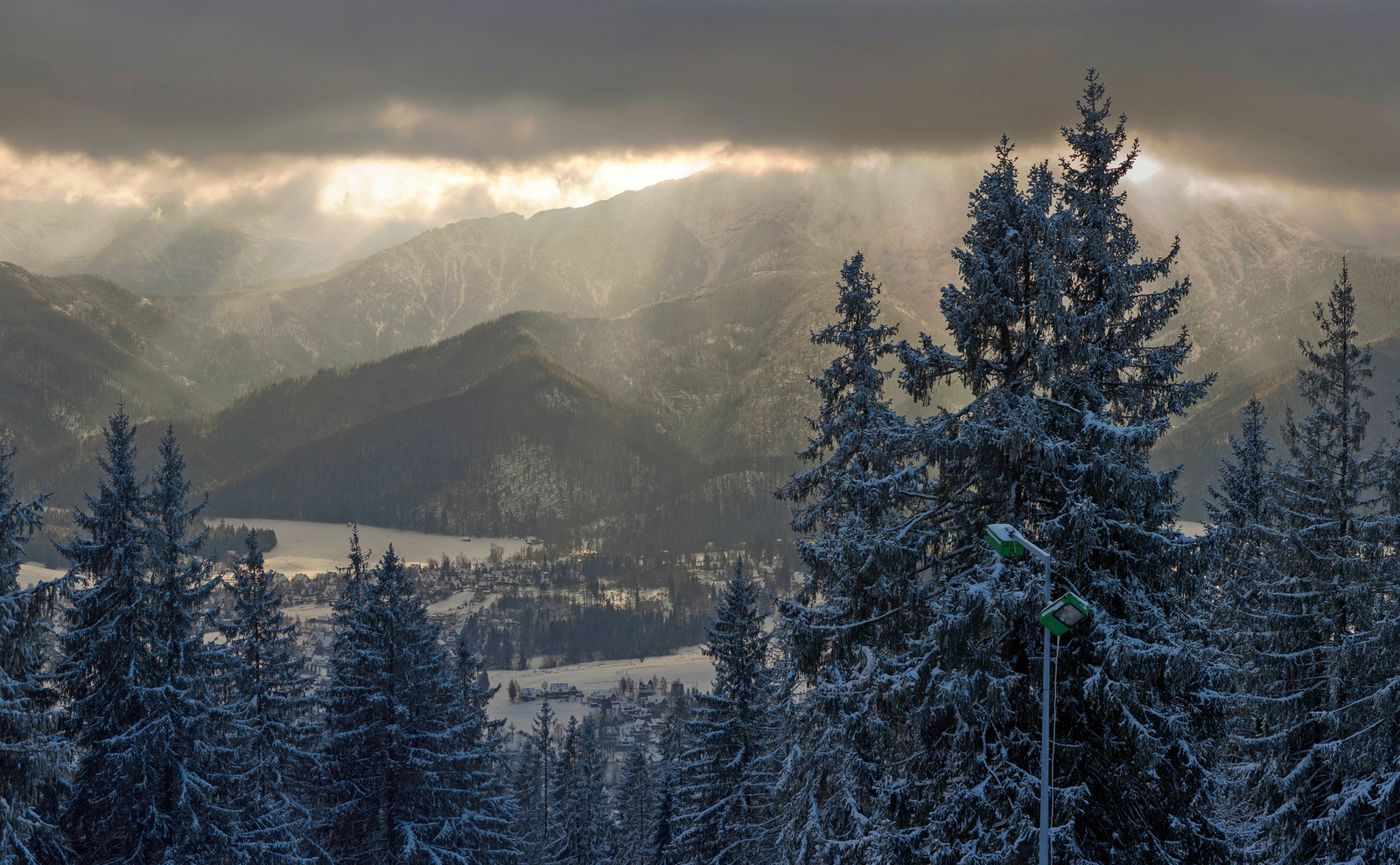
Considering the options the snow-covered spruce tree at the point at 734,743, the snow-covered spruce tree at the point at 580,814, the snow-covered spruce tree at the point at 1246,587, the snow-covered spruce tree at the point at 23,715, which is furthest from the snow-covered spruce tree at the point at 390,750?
the snow-covered spruce tree at the point at 1246,587

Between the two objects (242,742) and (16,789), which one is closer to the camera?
(16,789)

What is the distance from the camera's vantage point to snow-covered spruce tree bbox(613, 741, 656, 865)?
180 ft

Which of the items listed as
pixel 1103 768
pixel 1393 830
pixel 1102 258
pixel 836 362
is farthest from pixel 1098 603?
pixel 1393 830

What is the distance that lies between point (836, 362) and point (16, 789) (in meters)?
19.1

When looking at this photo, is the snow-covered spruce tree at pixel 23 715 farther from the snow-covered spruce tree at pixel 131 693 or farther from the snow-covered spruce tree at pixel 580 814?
the snow-covered spruce tree at pixel 580 814

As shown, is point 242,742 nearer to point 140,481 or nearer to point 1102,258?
point 140,481

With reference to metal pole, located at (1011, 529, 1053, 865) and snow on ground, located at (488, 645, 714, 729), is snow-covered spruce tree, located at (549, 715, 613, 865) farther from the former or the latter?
snow on ground, located at (488, 645, 714, 729)

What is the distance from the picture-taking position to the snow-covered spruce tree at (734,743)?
28.7 m

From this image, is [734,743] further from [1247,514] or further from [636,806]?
[636,806]

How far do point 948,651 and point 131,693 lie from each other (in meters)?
21.4

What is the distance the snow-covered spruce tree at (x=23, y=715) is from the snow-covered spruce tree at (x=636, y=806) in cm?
3620

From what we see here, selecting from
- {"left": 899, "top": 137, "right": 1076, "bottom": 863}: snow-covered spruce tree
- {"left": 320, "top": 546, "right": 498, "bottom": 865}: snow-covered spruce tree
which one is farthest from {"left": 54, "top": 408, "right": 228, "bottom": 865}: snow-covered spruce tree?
{"left": 899, "top": 137, "right": 1076, "bottom": 863}: snow-covered spruce tree

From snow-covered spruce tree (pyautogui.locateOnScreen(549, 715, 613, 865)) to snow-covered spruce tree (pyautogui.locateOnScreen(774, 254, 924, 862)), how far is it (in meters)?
28.7

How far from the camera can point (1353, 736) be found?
854 inches
